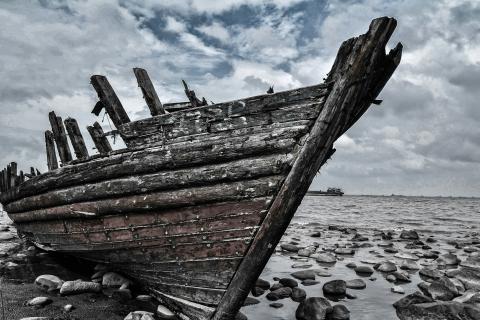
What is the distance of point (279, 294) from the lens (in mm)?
5637

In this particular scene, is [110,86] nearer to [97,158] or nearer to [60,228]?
[97,158]

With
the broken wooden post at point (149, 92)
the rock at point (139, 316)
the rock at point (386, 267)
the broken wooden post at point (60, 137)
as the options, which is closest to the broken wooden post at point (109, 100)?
the broken wooden post at point (149, 92)

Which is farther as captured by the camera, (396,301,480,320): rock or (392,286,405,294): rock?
(392,286,405,294): rock

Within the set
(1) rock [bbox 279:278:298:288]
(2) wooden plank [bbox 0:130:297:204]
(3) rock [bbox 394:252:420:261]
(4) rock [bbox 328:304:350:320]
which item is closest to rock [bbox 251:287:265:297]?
(1) rock [bbox 279:278:298:288]

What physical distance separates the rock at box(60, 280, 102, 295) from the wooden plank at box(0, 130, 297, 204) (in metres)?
1.60

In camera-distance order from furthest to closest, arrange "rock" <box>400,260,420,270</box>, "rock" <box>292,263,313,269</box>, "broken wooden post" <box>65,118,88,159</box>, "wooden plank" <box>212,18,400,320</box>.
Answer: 1. "rock" <box>400,260,420,270</box>
2. "rock" <box>292,263,313,269</box>
3. "broken wooden post" <box>65,118,88,159</box>
4. "wooden plank" <box>212,18,400,320</box>

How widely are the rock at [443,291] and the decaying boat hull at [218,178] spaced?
12.4 ft

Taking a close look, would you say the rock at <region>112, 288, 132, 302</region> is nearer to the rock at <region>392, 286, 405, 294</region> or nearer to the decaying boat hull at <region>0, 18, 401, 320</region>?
the decaying boat hull at <region>0, 18, 401, 320</region>

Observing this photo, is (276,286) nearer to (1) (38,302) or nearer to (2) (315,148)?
(2) (315,148)

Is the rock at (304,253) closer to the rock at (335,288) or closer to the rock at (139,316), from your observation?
the rock at (335,288)

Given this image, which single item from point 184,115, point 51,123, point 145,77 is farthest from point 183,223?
point 51,123

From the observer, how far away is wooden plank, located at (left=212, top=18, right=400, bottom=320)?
3559 millimetres

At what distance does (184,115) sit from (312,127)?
1590mm

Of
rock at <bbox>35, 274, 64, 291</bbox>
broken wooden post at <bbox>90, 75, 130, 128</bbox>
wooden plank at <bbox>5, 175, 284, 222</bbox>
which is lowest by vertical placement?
rock at <bbox>35, 274, 64, 291</bbox>
